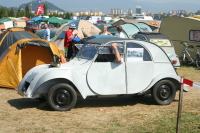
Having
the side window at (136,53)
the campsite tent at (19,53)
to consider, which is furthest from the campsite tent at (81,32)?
the side window at (136,53)

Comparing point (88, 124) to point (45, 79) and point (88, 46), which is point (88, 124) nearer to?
point (45, 79)

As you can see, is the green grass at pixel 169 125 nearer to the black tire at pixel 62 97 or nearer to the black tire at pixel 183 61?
the black tire at pixel 62 97

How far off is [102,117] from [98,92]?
0.74 meters

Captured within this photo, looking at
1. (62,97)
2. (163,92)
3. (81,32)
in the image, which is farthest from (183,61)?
(62,97)

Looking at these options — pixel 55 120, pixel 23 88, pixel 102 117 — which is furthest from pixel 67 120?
pixel 23 88

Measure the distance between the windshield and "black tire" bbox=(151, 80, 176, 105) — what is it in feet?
5.32

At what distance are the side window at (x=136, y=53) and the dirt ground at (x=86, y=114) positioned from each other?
1.13 m

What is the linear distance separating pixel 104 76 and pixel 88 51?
821 mm

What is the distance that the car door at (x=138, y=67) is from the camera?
8164 millimetres

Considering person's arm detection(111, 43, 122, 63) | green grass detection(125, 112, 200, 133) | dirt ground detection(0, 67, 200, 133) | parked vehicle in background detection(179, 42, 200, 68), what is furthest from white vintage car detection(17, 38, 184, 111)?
parked vehicle in background detection(179, 42, 200, 68)

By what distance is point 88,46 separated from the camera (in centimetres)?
859

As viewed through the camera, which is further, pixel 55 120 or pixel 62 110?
pixel 62 110

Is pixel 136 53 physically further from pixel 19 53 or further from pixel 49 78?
pixel 19 53

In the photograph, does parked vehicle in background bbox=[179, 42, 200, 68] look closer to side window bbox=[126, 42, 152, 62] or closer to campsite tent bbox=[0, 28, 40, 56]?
campsite tent bbox=[0, 28, 40, 56]
